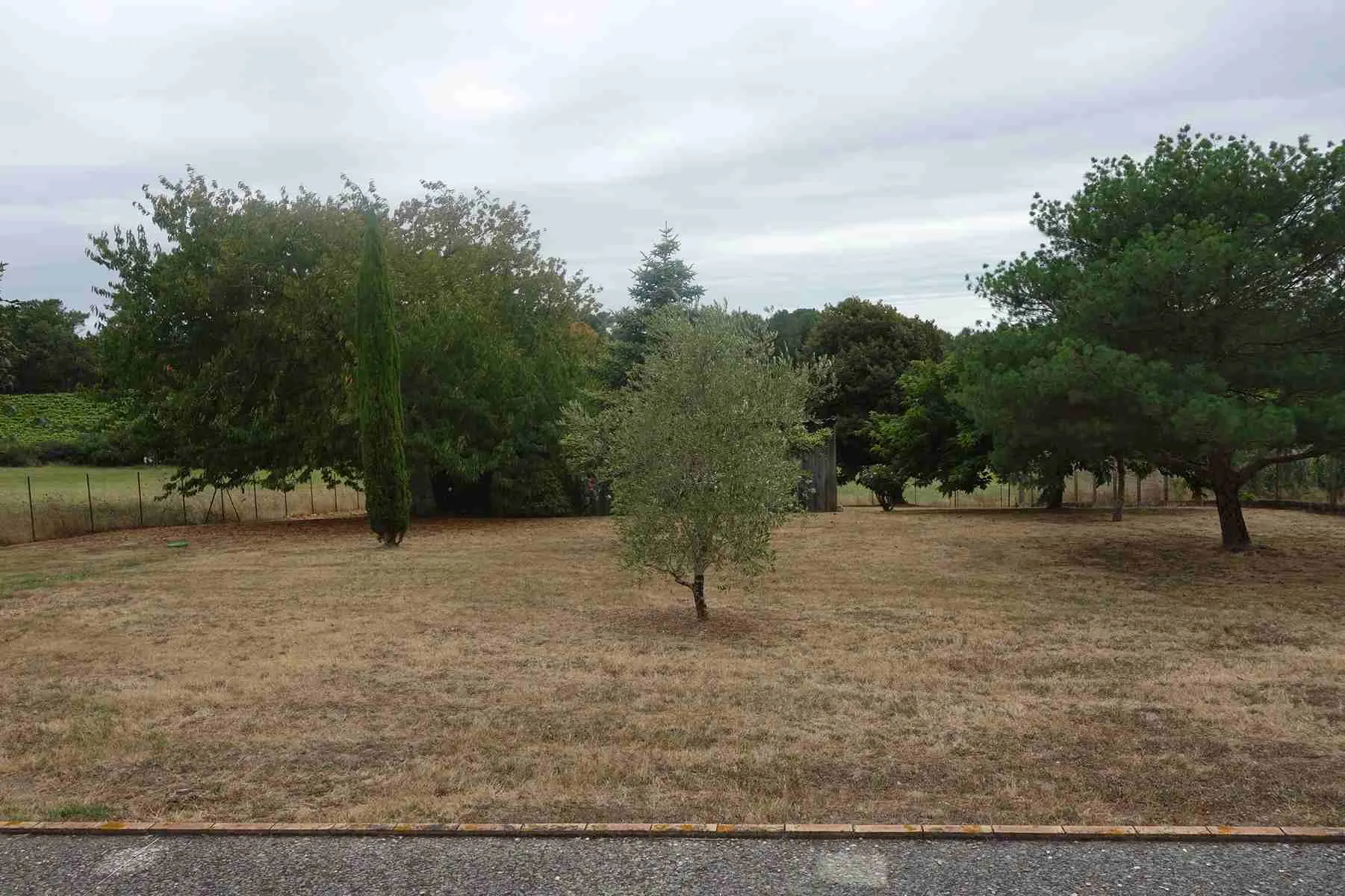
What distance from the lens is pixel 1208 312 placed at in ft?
39.5

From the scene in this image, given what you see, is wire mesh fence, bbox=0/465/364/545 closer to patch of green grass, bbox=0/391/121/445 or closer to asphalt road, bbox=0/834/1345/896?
patch of green grass, bbox=0/391/121/445

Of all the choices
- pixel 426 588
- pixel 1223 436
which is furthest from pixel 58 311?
pixel 1223 436

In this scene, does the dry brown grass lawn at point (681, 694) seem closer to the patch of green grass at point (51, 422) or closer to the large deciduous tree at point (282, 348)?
the large deciduous tree at point (282, 348)

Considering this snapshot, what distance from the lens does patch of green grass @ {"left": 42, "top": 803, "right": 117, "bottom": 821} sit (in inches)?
178

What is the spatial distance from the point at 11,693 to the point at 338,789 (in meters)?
3.61

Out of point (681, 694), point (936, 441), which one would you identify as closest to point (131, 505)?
point (936, 441)

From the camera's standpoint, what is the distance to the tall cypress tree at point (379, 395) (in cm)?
1609

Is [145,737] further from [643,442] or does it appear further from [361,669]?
[643,442]

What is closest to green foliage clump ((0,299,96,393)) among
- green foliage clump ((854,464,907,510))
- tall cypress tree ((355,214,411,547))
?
tall cypress tree ((355,214,411,547))

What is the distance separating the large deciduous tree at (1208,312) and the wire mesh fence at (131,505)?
1583 centimetres

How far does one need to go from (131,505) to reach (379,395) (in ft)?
28.2

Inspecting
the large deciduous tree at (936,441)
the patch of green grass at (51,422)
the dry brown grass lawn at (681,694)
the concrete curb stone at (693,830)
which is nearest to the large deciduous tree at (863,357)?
the large deciduous tree at (936,441)

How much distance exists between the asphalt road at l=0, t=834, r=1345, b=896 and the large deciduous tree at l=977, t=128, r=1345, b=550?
26.6 feet

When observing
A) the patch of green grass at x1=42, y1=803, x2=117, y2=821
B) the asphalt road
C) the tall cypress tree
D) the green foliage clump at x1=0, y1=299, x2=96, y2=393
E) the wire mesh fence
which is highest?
the green foliage clump at x1=0, y1=299, x2=96, y2=393
